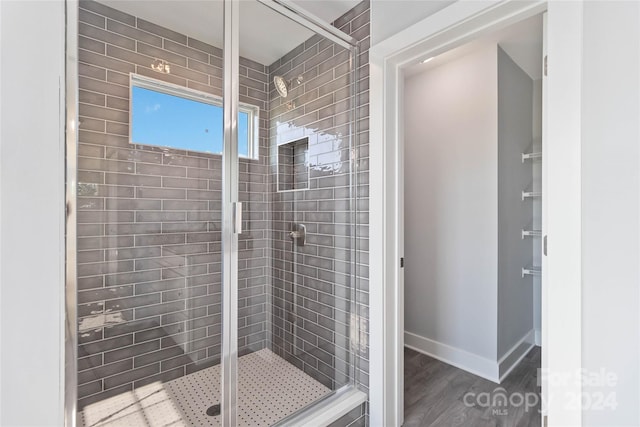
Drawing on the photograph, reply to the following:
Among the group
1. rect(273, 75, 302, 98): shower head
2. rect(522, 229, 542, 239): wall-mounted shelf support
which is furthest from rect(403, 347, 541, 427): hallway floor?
rect(273, 75, 302, 98): shower head

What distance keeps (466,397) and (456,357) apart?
0.43m

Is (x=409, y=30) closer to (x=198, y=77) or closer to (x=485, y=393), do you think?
(x=198, y=77)

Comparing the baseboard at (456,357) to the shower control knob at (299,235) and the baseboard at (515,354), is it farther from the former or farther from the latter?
the shower control knob at (299,235)

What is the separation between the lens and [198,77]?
73.4 inches

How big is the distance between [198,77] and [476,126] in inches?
83.6

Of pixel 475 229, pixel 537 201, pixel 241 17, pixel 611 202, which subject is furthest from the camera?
pixel 537 201

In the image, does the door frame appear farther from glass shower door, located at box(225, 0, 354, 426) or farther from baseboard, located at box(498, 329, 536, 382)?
baseboard, located at box(498, 329, 536, 382)

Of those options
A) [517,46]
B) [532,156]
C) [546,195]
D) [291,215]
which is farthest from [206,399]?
[517,46]

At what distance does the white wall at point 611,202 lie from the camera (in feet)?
2.84

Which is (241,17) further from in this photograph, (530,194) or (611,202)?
(530,194)

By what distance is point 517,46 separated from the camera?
218 cm
